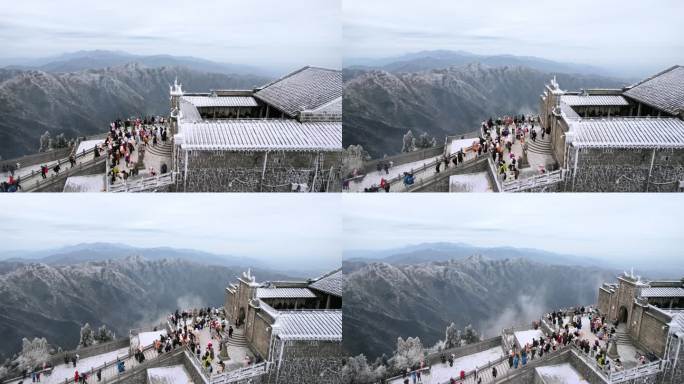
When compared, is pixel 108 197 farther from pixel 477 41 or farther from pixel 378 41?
pixel 477 41

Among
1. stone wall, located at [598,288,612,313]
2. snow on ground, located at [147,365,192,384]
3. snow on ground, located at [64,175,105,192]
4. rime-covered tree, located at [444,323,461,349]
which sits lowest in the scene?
snow on ground, located at [147,365,192,384]

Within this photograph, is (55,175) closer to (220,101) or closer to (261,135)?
(220,101)

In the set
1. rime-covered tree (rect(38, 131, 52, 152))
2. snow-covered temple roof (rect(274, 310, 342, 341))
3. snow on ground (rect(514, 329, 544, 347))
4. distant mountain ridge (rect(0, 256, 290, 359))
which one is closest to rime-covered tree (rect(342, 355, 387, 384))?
snow-covered temple roof (rect(274, 310, 342, 341))

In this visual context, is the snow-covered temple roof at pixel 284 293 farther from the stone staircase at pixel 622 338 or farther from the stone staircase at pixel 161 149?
the stone staircase at pixel 622 338

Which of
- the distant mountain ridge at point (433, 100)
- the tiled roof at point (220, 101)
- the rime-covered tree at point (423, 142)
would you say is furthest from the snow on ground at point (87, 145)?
the rime-covered tree at point (423, 142)

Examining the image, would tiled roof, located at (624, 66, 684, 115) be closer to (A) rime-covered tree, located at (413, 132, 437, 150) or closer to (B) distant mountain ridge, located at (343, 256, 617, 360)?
(B) distant mountain ridge, located at (343, 256, 617, 360)

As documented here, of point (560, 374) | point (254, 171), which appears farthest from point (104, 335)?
point (560, 374)
